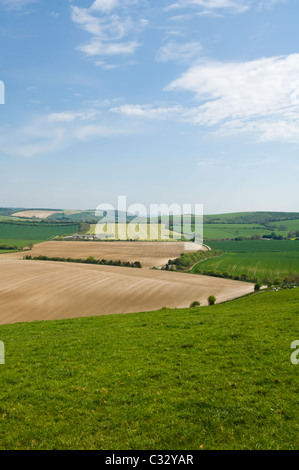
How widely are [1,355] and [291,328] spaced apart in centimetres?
1749

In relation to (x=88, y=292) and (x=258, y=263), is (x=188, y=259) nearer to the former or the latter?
(x=258, y=263)

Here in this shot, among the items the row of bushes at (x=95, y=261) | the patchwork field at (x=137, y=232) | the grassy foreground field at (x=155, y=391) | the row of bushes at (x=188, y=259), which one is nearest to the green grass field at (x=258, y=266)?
the row of bushes at (x=188, y=259)

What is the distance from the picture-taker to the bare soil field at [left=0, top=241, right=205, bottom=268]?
417 feet

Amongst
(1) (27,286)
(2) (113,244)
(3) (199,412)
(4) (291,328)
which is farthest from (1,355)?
(2) (113,244)

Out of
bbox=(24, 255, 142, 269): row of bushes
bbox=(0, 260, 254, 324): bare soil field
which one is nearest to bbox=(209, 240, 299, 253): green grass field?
bbox=(24, 255, 142, 269): row of bushes

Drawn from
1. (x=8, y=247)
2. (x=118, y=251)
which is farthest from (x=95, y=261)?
(x=8, y=247)

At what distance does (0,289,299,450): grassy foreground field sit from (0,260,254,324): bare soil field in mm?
40676

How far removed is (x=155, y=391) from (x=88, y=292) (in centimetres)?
5932

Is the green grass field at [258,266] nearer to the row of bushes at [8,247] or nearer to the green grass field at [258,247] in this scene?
the green grass field at [258,247]

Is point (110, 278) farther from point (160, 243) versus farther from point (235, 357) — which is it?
point (160, 243)

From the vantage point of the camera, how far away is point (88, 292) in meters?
69.0

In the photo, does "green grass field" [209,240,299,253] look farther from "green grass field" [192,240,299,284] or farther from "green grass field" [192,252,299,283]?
"green grass field" [192,252,299,283]

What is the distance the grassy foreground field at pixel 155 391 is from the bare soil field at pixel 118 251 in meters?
99.6

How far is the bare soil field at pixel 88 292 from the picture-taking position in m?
58.4
